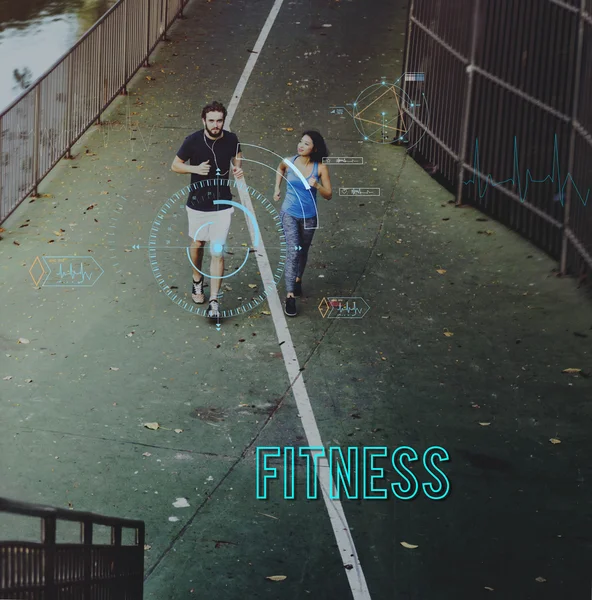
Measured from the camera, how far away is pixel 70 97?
15.1 m

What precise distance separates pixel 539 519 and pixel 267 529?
214cm

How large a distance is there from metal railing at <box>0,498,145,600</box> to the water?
11481mm

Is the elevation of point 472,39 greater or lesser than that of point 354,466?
greater

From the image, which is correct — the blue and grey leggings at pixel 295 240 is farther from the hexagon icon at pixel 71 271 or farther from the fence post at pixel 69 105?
the fence post at pixel 69 105

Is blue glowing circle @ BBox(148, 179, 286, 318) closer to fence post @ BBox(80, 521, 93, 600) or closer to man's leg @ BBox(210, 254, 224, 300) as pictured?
man's leg @ BBox(210, 254, 224, 300)

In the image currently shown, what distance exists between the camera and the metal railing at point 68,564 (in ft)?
16.3

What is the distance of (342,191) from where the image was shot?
14.4 m

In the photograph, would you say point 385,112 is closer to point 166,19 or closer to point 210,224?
point 166,19

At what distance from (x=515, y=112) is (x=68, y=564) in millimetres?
9331

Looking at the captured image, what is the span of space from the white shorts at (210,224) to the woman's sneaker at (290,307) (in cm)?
93

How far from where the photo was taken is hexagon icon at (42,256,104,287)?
485 inches

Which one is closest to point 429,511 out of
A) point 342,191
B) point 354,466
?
point 354,466

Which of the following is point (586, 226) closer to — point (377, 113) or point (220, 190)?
point (220, 190)

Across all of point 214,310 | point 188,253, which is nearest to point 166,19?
point 188,253
